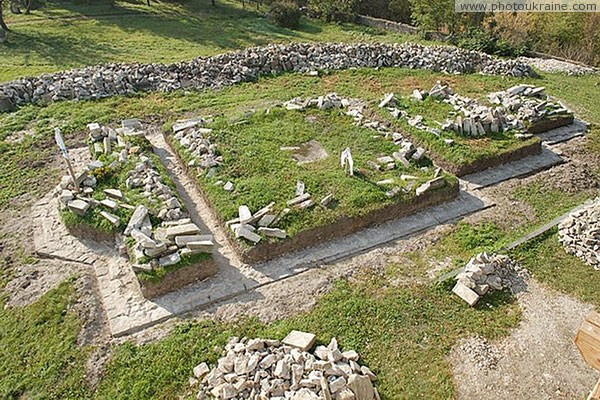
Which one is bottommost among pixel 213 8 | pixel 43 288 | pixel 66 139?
pixel 43 288

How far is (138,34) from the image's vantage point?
24922 mm

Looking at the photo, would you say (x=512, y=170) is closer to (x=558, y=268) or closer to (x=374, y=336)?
(x=558, y=268)

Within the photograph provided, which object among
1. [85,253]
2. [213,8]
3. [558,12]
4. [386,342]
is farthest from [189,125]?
[213,8]

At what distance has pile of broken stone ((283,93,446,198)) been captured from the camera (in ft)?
35.2

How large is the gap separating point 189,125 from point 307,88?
18.0 ft

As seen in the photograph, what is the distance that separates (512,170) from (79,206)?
11192mm

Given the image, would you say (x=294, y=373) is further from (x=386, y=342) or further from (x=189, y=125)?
(x=189, y=125)

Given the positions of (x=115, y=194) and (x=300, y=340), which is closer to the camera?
(x=300, y=340)

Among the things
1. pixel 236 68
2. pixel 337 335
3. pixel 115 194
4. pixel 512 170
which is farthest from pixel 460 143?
pixel 236 68

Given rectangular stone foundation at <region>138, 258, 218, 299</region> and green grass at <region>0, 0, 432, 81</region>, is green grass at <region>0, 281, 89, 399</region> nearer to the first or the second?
rectangular stone foundation at <region>138, 258, 218, 299</region>

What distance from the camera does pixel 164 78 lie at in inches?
671

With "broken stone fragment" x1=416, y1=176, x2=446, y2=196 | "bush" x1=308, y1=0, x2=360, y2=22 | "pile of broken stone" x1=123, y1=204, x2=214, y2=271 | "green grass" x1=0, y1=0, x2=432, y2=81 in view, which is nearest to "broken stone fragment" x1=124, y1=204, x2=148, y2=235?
"pile of broken stone" x1=123, y1=204, x2=214, y2=271

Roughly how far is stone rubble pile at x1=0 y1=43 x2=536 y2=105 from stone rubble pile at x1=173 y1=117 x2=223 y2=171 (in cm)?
399

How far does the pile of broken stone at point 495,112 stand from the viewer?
1317 cm
